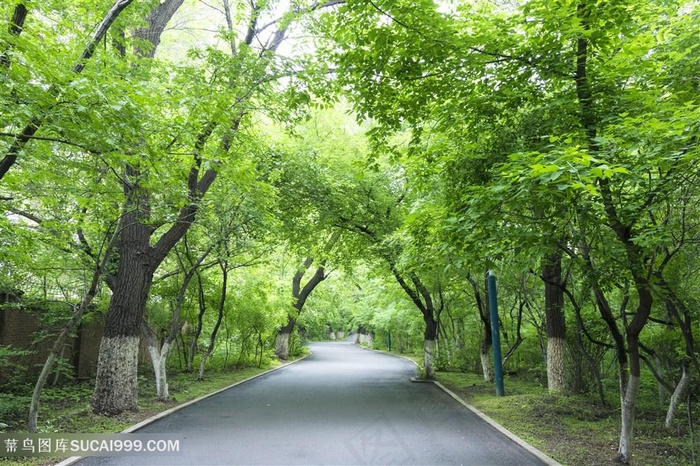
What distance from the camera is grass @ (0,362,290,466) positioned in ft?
22.6

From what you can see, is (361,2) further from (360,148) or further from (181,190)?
(360,148)

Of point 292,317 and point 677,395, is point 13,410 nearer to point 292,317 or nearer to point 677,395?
point 677,395

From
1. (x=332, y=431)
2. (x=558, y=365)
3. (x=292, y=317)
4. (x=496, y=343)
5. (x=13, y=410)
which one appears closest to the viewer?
(x=332, y=431)

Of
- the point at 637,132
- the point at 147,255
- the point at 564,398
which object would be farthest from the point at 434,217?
the point at 147,255

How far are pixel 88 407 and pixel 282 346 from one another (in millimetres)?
16312

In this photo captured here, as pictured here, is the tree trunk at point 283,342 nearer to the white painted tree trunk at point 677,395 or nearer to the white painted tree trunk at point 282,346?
the white painted tree trunk at point 282,346

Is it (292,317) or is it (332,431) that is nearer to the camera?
(332,431)

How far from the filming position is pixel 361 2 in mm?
4996

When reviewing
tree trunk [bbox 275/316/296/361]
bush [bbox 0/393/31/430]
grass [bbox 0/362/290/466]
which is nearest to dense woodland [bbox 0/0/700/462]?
grass [bbox 0/362/290/466]

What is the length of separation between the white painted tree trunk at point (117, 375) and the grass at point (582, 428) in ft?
22.5

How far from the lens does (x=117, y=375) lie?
815 cm

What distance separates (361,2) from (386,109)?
54.8 inches

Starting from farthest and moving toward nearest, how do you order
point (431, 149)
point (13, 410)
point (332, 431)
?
point (13, 410), point (332, 431), point (431, 149)

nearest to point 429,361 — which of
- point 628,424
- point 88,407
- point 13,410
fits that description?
point 628,424
